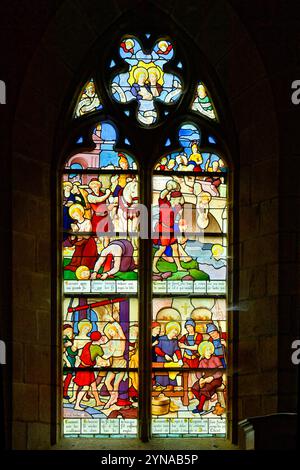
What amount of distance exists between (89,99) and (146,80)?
382mm

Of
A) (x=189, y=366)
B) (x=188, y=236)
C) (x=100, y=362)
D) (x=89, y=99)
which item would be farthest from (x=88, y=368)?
(x=89, y=99)

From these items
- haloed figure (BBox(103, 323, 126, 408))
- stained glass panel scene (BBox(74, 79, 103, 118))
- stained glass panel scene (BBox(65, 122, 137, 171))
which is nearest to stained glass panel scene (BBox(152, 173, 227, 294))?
stained glass panel scene (BBox(65, 122, 137, 171))

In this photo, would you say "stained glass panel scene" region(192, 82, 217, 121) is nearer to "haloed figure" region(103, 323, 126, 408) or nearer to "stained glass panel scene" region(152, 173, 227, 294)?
"stained glass panel scene" region(152, 173, 227, 294)

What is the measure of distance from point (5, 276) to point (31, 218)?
1.24ft

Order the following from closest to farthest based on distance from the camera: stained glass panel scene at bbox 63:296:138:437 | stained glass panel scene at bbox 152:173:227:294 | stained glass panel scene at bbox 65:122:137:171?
1. stained glass panel scene at bbox 63:296:138:437
2. stained glass panel scene at bbox 152:173:227:294
3. stained glass panel scene at bbox 65:122:137:171

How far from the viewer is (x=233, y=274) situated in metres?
5.50

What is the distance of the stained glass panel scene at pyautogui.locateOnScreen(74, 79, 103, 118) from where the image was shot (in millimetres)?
5754

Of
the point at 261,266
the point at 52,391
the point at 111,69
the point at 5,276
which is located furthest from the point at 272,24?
the point at 52,391

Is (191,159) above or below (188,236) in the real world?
above

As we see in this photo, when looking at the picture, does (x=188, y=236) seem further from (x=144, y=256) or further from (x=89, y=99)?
(x=89, y=99)

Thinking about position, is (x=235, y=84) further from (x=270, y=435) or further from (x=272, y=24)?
(x=270, y=435)

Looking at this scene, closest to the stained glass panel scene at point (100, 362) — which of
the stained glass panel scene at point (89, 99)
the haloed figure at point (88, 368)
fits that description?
the haloed figure at point (88, 368)

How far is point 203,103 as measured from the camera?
19.0 ft

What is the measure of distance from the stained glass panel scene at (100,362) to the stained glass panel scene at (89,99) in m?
1.21
